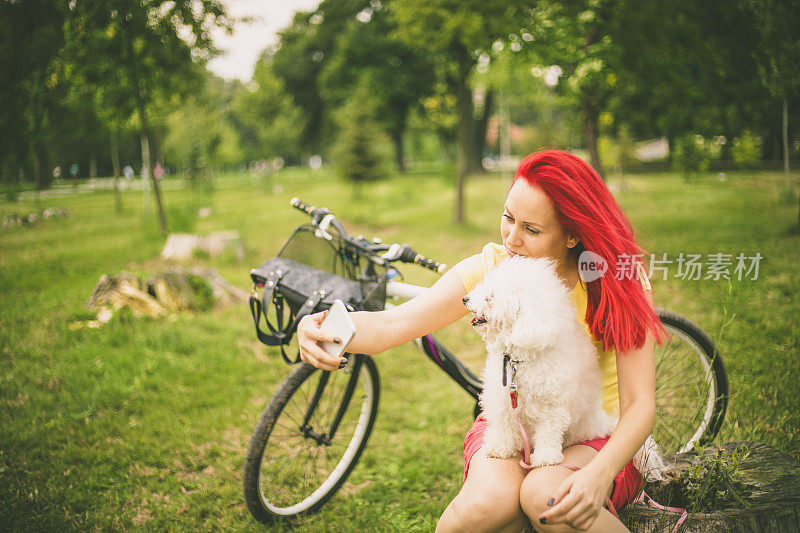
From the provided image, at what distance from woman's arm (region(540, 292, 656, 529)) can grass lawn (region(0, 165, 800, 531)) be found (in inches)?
28.5

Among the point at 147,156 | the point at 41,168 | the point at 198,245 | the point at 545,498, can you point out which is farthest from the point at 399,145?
the point at 545,498

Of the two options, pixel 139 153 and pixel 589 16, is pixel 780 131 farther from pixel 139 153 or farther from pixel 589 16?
pixel 139 153

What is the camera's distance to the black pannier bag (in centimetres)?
204

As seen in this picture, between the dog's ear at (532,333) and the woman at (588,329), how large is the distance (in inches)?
11.6

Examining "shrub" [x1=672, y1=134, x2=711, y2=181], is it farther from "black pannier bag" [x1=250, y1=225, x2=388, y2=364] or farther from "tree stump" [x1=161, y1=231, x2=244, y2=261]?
"tree stump" [x1=161, y1=231, x2=244, y2=261]

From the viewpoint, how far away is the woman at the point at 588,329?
4.55 feet

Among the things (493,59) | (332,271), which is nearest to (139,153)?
(493,59)

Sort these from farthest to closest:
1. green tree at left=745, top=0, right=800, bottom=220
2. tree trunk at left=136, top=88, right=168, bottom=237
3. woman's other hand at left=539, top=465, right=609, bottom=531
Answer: tree trunk at left=136, top=88, right=168, bottom=237 → green tree at left=745, top=0, right=800, bottom=220 → woman's other hand at left=539, top=465, right=609, bottom=531

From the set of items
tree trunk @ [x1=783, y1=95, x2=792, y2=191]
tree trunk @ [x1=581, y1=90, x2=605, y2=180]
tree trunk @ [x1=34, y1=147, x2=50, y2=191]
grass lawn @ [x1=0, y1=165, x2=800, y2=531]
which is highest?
tree trunk @ [x1=581, y1=90, x2=605, y2=180]

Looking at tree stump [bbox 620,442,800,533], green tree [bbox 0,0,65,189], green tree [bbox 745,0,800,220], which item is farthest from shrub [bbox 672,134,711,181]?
green tree [bbox 0,0,65,189]

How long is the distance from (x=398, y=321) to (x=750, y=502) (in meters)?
1.42

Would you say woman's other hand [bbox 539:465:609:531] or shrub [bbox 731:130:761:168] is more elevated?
shrub [bbox 731:130:761:168]

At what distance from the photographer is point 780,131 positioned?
11.1 ft

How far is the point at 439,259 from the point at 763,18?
17.8 feet
